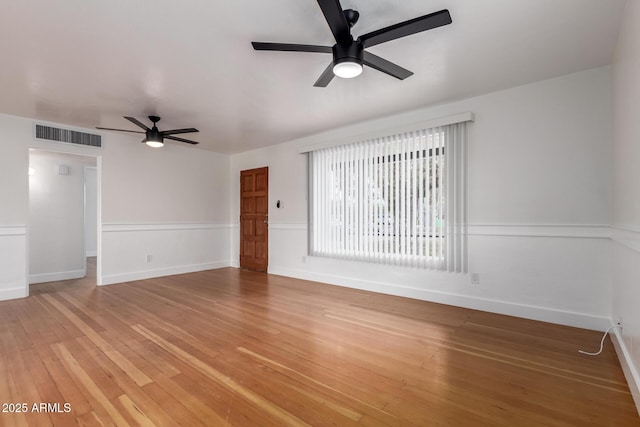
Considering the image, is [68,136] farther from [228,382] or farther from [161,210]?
[228,382]

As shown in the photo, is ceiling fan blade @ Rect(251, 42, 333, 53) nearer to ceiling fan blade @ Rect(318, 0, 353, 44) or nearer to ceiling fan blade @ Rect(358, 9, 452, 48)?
ceiling fan blade @ Rect(318, 0, 353, 44)

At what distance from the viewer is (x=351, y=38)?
209 cm

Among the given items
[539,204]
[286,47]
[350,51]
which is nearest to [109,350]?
[286,47]

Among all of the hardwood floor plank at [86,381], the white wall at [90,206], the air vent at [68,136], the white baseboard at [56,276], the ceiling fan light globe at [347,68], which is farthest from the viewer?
the white wall at [90,206]

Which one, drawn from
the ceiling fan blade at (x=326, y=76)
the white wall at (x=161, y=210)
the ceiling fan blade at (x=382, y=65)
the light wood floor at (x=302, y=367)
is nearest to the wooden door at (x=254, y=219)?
the white wall at (x=161, y=210)

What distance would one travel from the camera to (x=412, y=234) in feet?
13.4

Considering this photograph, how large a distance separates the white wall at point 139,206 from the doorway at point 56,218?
0.57 m

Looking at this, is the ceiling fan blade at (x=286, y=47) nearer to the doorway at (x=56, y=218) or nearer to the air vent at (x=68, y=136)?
the air vent at (x=68, y=136)

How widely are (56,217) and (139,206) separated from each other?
158cm

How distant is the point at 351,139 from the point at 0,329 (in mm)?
4664

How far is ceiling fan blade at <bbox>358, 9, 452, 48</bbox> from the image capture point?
1818 millimetres

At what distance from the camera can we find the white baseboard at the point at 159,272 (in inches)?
200

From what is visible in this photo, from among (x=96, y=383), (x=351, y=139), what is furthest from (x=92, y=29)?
(x=351, y=139)

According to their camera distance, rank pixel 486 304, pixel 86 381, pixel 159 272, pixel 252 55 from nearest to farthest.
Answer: pixel 86 381
pixel 252 55
pixel 486 304
pixel 159 272
